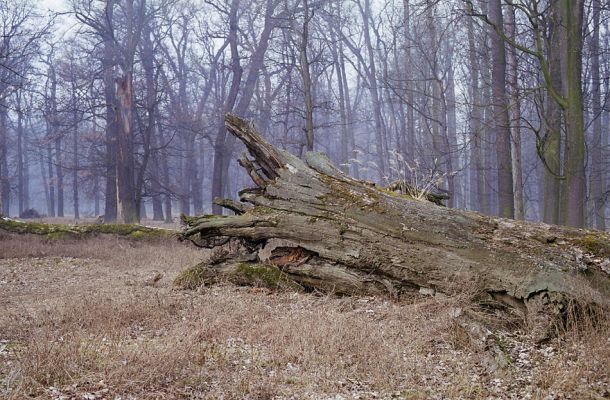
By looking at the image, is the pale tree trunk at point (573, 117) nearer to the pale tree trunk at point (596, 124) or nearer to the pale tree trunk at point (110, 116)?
the pale tree trunk at point (596, 124)

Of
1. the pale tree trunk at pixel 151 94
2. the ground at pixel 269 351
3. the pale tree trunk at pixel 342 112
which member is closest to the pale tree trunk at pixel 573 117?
the ground at pixel 269 351

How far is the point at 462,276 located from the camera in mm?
6680

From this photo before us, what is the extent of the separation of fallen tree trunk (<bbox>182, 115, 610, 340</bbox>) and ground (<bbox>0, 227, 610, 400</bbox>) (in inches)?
15.4

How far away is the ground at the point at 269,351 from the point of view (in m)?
4.14

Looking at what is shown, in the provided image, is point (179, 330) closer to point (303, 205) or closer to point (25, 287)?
point (303, 205)

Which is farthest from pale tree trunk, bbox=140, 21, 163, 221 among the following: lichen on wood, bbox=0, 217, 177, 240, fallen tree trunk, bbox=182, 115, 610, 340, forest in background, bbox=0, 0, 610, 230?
fallen tree trunk, bbox=182, 115, 610, 340

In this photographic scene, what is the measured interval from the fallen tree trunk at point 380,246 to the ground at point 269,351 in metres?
0.39

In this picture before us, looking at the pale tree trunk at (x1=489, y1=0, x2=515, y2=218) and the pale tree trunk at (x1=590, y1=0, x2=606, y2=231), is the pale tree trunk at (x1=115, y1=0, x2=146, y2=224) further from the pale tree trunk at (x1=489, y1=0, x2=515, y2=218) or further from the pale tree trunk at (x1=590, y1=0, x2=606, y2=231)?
the pale tree trunk at (x1=590, y1=0, x2=606, y2=231)

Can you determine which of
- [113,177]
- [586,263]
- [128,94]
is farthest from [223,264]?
[113,177]

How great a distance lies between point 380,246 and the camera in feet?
24.5

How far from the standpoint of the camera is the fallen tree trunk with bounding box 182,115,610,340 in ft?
20.6

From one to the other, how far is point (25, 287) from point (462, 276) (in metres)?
7.60

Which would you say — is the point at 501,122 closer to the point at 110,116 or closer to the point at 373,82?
the point at 110,116

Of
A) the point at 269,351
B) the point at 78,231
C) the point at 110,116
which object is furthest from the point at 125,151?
the point at 269,351
